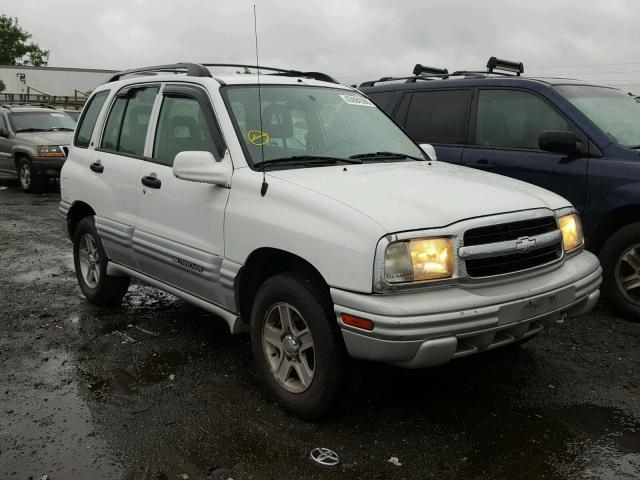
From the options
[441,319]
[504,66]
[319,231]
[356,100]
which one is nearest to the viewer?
[441,319]

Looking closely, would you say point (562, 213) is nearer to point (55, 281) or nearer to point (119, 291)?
point (119, 291)

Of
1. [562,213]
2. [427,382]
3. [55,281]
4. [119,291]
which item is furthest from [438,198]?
[55,281]

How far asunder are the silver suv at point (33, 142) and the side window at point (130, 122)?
865 cm

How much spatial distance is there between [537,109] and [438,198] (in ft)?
9.21

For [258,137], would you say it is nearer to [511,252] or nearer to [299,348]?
[299,348]

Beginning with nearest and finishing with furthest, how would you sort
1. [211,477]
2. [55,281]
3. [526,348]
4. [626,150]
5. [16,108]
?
[211,477]
[526,348]
[626,150]
[55,281]
[16,108]

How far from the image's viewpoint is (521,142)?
5668 millimetres

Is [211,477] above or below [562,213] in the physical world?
below

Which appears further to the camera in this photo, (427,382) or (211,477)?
(427,382)

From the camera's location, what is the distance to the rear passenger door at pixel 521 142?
525cm

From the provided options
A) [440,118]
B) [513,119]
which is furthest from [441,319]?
[440,118]

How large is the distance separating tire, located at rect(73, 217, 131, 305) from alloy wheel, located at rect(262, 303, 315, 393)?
2177 mm

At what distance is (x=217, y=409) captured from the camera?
3607mm

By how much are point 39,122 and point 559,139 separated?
12.4 m
